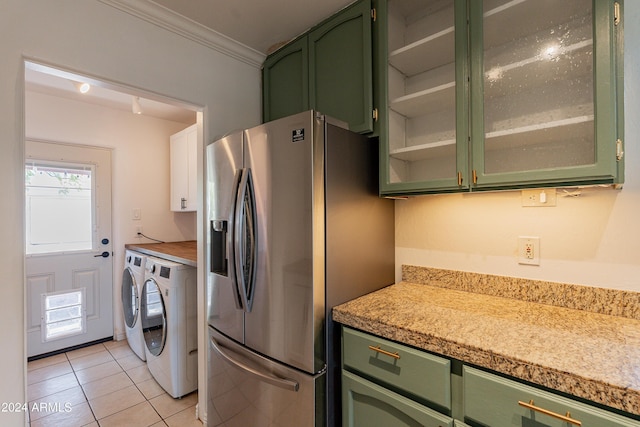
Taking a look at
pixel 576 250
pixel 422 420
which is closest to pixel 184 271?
pixel 422 420

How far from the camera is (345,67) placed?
167 centimetres

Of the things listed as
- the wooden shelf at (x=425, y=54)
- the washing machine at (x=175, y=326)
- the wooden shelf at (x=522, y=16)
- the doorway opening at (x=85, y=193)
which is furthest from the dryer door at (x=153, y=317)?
the wooden shelf at (x=522, y=16)

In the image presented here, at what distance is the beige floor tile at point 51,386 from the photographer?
2.20m

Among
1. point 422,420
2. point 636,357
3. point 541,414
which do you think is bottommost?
point 422,420

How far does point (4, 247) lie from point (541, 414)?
6.78ft

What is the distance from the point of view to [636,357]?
32.2 inches

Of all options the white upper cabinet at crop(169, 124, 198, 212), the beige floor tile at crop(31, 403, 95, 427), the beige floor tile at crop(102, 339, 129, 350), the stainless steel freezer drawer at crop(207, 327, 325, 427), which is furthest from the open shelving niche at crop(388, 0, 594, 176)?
the beige floor tile at crop(102, 339, 129, 350)

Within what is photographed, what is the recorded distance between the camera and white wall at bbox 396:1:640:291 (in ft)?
3.65

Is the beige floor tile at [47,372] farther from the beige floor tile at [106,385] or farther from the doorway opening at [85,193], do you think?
the beige floor tile at [106,385]

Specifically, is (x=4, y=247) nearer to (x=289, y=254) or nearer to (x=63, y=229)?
(x=289, y=254)

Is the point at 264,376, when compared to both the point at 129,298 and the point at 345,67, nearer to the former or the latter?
the point at 345,67

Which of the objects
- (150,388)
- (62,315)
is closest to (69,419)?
(150,388)

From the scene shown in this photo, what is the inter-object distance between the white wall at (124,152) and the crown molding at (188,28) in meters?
1.59

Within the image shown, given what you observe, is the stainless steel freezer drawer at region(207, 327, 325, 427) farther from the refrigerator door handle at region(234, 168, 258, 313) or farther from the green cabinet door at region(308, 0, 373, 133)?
the green cabinet door at region(308, 0, 373, 133)
